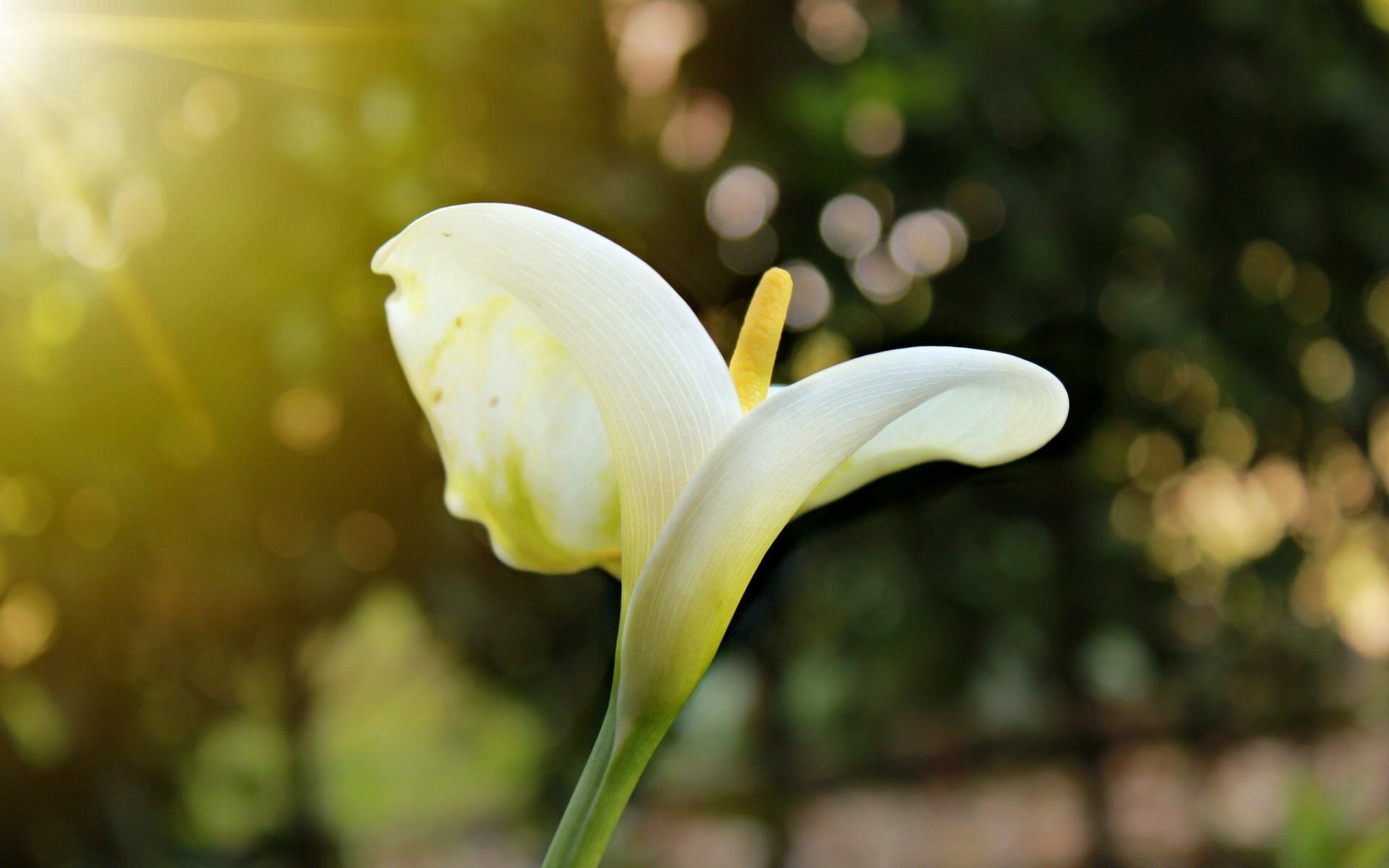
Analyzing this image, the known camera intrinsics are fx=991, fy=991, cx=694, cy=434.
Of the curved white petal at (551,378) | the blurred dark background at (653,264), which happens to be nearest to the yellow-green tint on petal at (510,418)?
the curved white petal at (551,378)

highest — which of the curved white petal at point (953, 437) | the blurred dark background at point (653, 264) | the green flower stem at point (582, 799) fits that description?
the curved white petal at point (953, 437)

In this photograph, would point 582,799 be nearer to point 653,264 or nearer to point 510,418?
point 510,418

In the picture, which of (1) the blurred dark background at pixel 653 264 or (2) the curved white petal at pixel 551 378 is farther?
(1) the blurred dark background at pixel 653 264

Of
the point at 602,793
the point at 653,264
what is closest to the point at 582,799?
the point at 602,793

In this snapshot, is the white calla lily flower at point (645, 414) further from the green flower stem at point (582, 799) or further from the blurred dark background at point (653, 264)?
the blurred dark background at point (653, 264)

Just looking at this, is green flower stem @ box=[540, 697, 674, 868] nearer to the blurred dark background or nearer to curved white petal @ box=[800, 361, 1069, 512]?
curved white petal @ box=[800, 361, 1069, 512]

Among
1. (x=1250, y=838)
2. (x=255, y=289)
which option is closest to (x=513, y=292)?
(x=255, y=289)

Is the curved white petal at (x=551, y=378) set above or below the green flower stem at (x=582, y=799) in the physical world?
above
